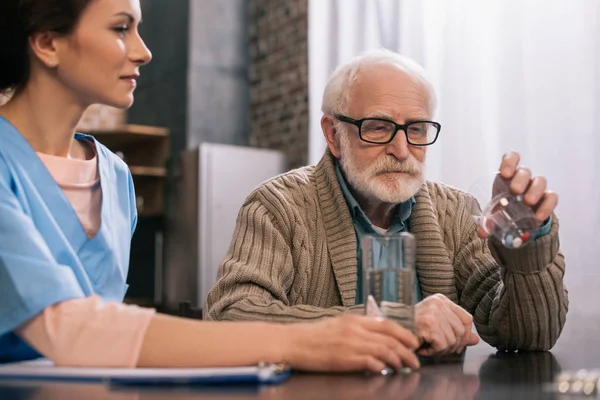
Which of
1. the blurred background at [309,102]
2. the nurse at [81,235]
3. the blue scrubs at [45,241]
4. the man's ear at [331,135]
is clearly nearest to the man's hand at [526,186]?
the nurse at [81,235]

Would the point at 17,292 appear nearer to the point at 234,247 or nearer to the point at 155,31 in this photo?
the point at 234,247

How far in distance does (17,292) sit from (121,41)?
0.44m

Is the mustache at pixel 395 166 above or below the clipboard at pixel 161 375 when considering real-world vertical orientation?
above

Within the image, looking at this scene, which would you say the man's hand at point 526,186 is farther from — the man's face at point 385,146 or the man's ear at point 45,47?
the man's ear at point 45,47

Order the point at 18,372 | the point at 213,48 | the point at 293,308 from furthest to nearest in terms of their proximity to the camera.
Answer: the point at 213,48 → the point at 293,308 → the point at 18,372

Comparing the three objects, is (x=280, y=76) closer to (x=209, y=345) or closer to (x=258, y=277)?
(x=258, y=277)

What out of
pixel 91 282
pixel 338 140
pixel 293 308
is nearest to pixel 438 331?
pixel 293 308

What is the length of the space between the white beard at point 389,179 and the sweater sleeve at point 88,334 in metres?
0.93

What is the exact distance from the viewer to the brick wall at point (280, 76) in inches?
186

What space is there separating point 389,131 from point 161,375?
111 cm

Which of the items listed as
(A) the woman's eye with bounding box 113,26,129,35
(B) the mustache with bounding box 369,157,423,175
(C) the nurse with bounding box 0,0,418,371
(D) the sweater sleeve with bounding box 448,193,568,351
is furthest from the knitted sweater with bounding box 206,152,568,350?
(A) the woman's eye with bounding box 113,26,129,35

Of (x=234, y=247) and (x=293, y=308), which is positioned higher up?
(x=234, y=247)

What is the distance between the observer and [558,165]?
2842mm

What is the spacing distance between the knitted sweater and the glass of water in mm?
306
